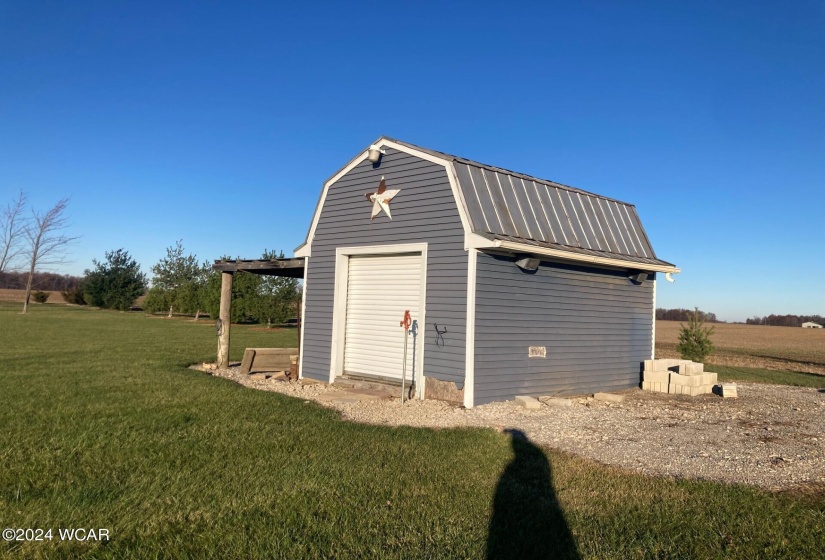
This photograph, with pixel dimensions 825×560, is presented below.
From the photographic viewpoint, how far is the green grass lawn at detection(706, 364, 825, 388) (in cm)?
1645

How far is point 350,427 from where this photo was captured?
7703 mm

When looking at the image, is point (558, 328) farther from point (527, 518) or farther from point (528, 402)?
point (527, 518)

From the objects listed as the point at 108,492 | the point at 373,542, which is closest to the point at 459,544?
the point at 373,542

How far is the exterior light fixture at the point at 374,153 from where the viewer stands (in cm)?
1127

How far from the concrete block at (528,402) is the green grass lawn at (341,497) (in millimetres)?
2371

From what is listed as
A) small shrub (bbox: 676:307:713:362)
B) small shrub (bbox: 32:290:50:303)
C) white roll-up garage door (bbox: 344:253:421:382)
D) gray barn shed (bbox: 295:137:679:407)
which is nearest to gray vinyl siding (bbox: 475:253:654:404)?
gray barn shed (bbox: 295:137:679:407)

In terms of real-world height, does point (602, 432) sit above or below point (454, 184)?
below

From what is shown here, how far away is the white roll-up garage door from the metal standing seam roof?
1.67m

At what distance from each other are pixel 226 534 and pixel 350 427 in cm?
371

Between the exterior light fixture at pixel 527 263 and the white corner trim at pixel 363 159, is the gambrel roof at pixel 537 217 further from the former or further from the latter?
the exterior light fixture at pixel 527 263

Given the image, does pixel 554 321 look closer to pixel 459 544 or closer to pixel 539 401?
pixel 539 401

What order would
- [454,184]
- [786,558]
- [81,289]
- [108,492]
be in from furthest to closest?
[81,289] → [454,184] → [108,492] → [786,558]

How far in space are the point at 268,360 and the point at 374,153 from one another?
5.50 meters

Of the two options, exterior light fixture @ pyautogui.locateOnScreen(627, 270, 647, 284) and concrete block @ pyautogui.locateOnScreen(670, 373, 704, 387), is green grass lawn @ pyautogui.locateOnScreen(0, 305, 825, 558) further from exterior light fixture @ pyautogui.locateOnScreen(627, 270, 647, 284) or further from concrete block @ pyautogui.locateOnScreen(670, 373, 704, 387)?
exterior light fixture @ pyautogui.locateOnScreen(627, 270, 647, 284)
